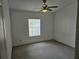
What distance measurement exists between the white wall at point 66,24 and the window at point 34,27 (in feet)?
4.98

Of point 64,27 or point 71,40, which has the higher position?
point 64,27

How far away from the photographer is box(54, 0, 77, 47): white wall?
4.38 meters

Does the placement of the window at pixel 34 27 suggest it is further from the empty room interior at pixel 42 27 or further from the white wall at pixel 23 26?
the white wall at pixel 23 26

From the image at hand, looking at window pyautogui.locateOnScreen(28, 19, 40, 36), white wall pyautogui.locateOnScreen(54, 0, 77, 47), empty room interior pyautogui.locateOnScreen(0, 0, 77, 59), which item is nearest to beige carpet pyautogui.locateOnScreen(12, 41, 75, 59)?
empty room interior pyautogui.locateOnScreen(0, 0, 77, 59)

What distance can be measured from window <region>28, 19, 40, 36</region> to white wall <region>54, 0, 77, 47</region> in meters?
1.52

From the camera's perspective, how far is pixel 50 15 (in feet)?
19.9

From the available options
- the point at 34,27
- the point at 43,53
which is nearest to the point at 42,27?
the point at 34,27

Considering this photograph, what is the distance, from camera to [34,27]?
5496 millimetres

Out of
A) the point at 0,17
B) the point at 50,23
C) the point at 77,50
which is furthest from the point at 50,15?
the point at 77,50

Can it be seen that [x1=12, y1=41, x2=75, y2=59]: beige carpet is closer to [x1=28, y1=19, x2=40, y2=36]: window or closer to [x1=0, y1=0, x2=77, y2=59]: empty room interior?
[x1=0, y1=0, x2=77, y2=59]: empty room interior

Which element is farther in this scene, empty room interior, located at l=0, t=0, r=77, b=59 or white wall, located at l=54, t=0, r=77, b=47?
white wall, located at l=54, t=0, r=77, b=47

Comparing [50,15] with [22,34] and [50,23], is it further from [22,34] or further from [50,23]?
[22,34]

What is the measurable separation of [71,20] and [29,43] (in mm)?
3217

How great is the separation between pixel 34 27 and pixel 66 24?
89.8 inches
